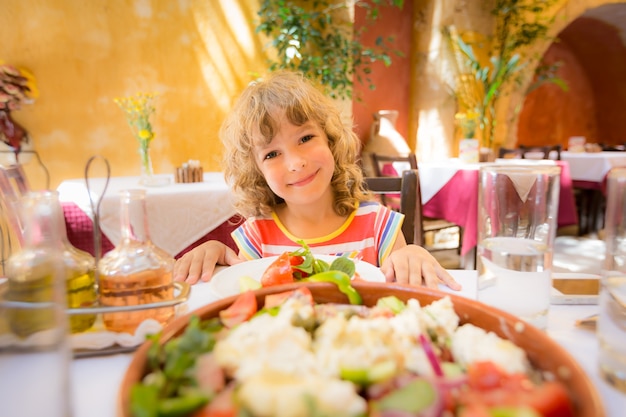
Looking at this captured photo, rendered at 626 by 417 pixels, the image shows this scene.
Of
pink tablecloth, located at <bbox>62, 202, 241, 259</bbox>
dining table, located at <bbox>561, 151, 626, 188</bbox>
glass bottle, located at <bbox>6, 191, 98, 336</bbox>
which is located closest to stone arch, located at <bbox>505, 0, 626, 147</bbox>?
dining table, located at <bbox>561, 151, 626, 188</bbox>

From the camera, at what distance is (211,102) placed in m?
3.32

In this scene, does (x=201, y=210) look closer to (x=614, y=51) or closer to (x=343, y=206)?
(x=343, y=206)

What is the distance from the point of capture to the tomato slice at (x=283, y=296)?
433mm

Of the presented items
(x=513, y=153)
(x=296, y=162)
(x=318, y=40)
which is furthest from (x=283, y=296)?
(x=513, y=153)

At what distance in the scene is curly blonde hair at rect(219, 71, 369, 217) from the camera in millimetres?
1097

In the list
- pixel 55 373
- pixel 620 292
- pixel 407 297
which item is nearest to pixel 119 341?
pixel 55 373

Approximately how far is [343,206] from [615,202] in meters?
0.87

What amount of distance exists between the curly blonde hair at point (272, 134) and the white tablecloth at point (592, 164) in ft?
10.1

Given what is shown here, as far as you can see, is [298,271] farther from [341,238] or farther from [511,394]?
[341,238]

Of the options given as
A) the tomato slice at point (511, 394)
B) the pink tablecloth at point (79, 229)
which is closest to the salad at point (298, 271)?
the tomato slice at point (511, 394)

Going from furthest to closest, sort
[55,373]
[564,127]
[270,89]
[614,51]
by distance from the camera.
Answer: [564,127], [614,51], [270,89], [55,373]

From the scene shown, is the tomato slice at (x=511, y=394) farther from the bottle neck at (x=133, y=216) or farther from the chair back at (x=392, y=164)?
the chair back at (x=392, y=164)

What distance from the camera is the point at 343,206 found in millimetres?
1290

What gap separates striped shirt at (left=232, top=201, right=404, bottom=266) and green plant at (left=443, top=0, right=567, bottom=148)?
3.06 metres
